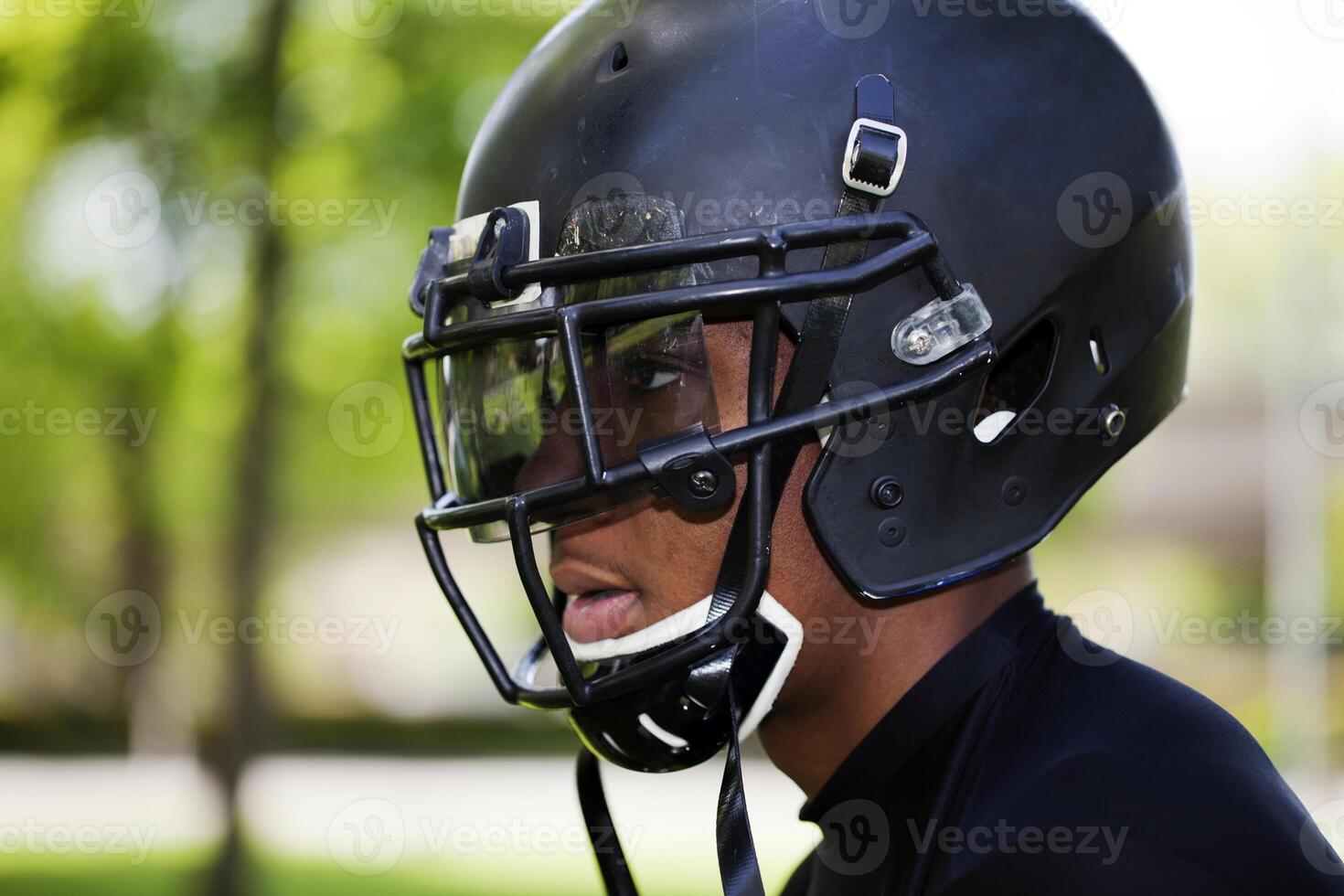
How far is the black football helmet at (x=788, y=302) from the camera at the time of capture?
71.7 inches

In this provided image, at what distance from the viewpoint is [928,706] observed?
1.88 meters

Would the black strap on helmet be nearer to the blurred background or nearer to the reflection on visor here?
the reflection on visor

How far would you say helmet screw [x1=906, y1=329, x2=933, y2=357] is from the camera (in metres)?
1.88

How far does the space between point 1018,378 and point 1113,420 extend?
0.55 feet

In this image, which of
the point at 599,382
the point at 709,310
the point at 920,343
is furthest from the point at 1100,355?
the point at 599,382

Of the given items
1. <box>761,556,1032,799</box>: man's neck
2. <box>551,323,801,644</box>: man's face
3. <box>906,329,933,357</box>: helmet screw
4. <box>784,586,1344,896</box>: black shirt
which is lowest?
<box>784,586,1344,896</box>: black shirt

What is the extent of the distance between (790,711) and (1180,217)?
109 centimetres

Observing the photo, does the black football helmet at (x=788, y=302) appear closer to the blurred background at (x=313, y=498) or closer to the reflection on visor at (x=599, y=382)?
the reflection on visor at (x=599, y=382)

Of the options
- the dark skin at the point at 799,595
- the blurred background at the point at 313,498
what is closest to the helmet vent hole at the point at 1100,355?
the dark skin at the point at 799,595

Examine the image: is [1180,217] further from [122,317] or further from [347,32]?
[122,317]

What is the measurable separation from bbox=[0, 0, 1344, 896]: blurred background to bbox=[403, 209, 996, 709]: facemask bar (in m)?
3.92

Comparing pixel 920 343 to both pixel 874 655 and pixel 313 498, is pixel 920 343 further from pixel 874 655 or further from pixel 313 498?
pixel 313 498

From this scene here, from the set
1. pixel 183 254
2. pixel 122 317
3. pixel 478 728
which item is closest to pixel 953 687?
pixel 183 254

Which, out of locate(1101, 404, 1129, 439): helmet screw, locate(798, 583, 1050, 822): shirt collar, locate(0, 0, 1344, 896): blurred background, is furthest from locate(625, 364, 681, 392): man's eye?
locate(0, 0, 1344, 896): blurred background
